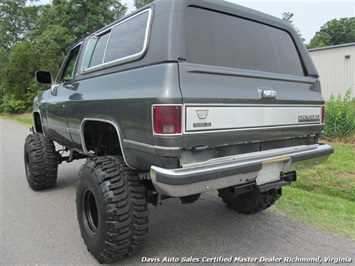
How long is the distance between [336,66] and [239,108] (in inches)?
786

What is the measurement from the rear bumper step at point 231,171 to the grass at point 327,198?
1.00 metres

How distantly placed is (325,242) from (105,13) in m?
26.9

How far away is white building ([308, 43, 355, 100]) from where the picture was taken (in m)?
19.3

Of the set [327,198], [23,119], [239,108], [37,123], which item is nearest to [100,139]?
[239,108]

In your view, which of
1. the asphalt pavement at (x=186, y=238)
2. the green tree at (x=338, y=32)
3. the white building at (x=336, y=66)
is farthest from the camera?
the green tree at (x=338, y=32)

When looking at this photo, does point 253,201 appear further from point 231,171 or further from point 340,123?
point 340,123

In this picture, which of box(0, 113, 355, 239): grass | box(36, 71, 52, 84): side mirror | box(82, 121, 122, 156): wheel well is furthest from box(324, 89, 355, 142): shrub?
box(36, 71, 52, 84): side mirror

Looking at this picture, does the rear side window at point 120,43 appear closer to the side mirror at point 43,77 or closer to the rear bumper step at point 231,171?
the rear bumper step at point 231,171

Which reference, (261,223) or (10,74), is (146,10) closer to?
(261,223)

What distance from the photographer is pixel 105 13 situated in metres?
26.9

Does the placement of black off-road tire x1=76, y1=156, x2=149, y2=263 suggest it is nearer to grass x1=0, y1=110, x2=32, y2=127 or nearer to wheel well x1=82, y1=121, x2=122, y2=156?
wheel well x1=82, y1=121, x2=122, y2=156

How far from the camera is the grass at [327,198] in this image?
12.5ft

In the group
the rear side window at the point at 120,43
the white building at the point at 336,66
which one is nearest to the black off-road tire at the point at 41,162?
the rear side window at the point at 120,43

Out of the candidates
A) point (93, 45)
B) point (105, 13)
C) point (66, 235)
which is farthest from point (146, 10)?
point (105, 13)
